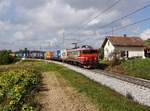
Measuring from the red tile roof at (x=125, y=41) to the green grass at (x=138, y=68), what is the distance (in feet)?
86.6

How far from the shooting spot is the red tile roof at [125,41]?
255 feet

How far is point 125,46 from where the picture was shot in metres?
78.2

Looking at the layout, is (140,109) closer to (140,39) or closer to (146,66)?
(146,66)

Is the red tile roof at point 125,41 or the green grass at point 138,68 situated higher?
the red tile roof at point 125,41

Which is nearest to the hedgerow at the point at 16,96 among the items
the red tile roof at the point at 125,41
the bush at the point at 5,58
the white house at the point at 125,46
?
the white house at the point at 125,46

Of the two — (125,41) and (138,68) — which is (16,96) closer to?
(138,68)

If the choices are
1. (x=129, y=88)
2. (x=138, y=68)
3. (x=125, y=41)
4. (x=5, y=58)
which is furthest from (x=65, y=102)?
(x=5, y=58)

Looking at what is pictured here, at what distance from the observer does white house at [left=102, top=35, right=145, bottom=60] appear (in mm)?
77369

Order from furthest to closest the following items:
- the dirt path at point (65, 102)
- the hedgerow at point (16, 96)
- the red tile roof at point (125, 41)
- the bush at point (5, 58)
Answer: the bush at point (5, 58)
the red tile roof at point (125, 41)
the dirt path at point (65, 102)
the hedgerow at point (16, 96)

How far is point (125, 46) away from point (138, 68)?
110ft

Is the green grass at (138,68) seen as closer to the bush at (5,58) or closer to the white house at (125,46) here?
the white house at (125,46)

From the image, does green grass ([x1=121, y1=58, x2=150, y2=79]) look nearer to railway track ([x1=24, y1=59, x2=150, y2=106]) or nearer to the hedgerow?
railway track ([x1=24, y1=59, x2=150, y2=106])

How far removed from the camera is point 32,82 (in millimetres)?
29906

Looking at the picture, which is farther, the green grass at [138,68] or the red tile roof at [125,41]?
the red tile roof at [125,41]
